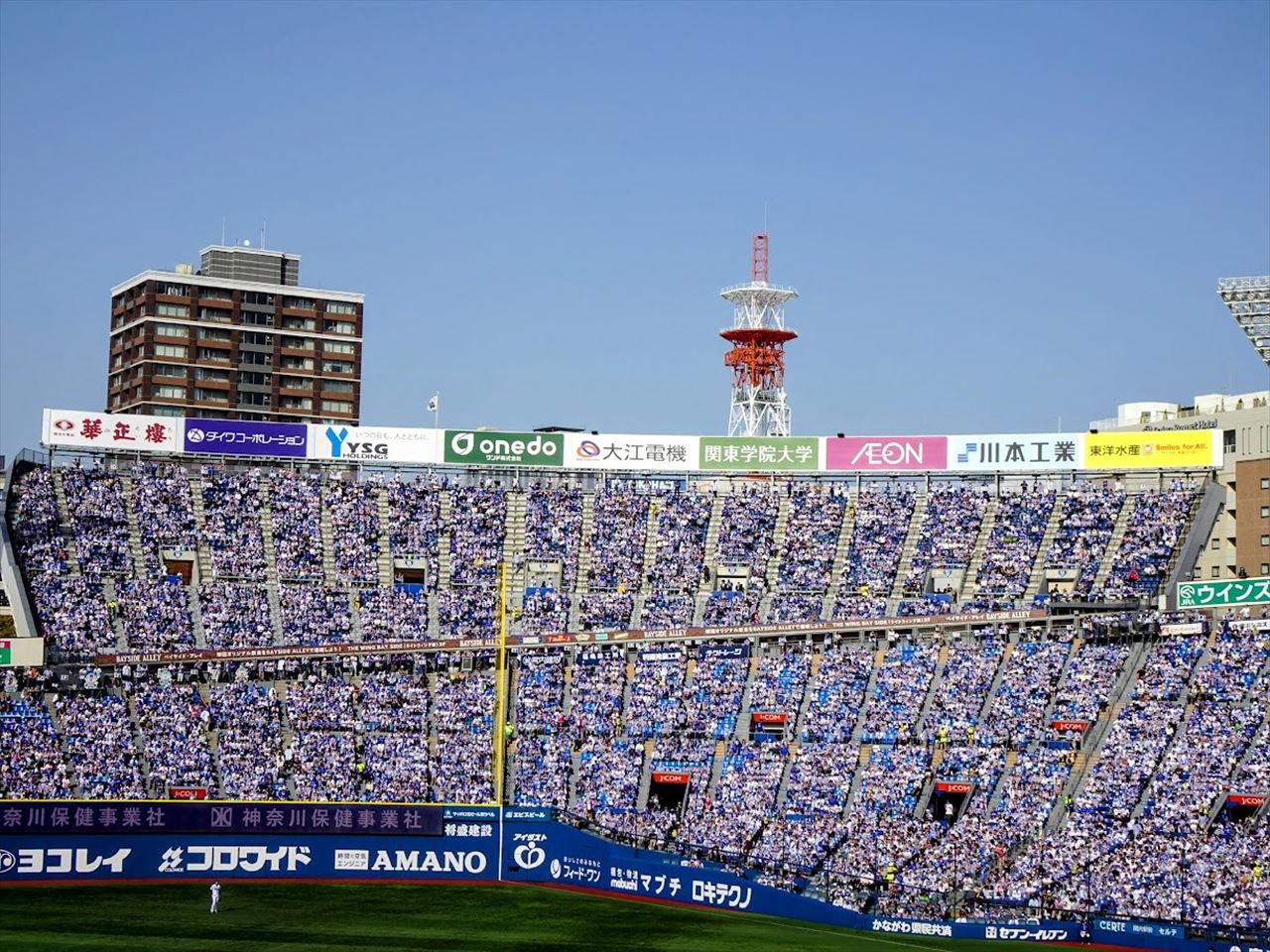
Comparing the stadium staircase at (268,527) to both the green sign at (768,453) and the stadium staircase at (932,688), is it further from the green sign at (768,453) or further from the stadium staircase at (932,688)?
the stadium staircase at (932,688)

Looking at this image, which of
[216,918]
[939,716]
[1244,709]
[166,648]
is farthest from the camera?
[166,648]

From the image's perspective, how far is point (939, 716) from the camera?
66.5m

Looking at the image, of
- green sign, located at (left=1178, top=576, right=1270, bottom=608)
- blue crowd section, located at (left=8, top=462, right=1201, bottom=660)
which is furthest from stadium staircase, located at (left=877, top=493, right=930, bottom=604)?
green sign, located at (left=1178, top=576, right=1270, bottom=608)

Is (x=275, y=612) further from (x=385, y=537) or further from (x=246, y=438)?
(x=246, y=438)

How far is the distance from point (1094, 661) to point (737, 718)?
15368mm

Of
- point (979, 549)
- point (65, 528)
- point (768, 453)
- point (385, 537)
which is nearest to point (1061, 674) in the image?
point (979, 549)

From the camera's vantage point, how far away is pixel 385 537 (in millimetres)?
81688

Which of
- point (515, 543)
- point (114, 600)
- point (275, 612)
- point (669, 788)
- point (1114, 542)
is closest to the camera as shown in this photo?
point (669, 788)

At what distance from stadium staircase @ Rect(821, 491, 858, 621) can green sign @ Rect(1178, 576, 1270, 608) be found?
642 inches

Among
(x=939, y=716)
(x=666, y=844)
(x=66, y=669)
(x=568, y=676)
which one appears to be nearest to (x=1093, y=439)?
(x=939, y=716)

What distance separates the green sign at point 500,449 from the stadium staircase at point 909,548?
61.6ft

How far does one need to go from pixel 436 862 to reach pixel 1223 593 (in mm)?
34392

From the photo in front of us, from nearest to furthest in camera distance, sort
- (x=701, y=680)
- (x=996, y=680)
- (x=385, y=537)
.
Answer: (x=996, y=680)
(x=701, y=680)
(x=385, y=537)

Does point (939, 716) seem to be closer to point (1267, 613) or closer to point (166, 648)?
point (1267, 613)
